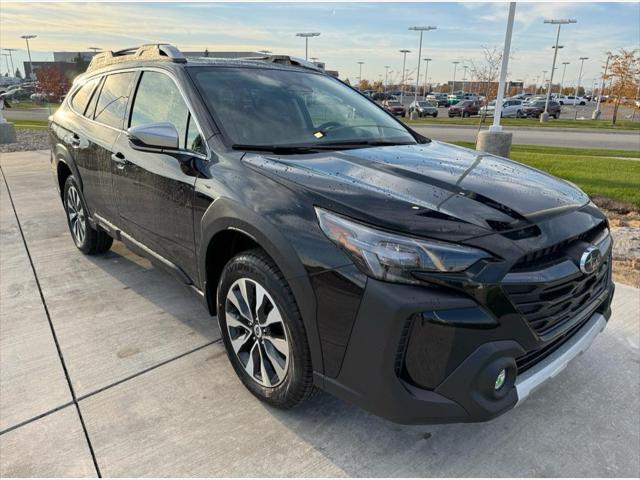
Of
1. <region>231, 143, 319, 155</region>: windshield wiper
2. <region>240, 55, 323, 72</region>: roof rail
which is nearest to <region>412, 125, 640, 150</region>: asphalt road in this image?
<region>240, 55, 323, 72</region>: roof rail

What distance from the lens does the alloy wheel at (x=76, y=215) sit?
459 cm

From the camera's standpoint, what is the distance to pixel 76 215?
4.76 metres

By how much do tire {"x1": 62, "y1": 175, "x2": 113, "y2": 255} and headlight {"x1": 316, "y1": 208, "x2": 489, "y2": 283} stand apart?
10.6 ft

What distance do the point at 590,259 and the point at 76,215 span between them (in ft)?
14.6

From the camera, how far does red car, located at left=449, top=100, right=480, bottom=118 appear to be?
128 ft

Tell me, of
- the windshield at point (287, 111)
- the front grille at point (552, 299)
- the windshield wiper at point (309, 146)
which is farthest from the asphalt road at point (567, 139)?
the front grille at point (552, 299)

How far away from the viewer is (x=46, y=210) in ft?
21.2

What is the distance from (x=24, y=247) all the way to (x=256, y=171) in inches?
150

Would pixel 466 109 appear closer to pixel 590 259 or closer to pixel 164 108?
pixel 164 108

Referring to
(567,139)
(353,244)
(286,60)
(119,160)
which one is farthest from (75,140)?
(567,139)

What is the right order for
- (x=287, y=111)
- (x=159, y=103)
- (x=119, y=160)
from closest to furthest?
(x=287, y=111), (x=159, y=103), (x=119, y=160)

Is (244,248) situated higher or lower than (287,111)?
lower

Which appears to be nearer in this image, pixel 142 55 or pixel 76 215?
pixel 142 55

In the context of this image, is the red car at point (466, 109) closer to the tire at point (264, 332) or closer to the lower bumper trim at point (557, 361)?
the lower bumper trim at point (557, 361)
